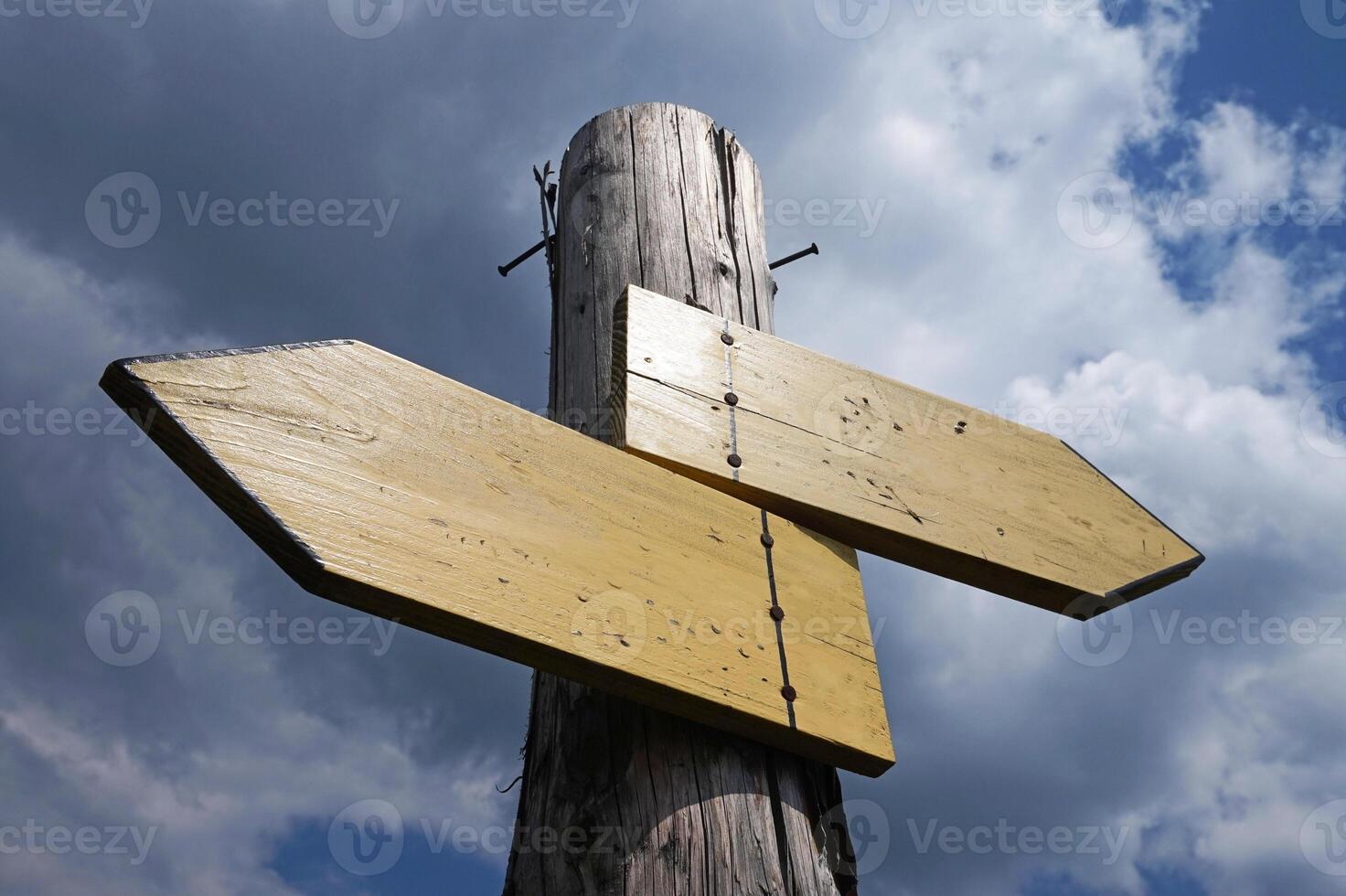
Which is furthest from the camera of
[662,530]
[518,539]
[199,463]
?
[662,530]

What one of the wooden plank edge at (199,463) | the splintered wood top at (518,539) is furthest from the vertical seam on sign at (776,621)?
the wooden plank edge at (199,463)

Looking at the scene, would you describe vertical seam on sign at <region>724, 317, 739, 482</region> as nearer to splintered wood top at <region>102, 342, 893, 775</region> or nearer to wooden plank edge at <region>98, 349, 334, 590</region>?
splintered wood top at <region>102, 342, 893, 775</region>

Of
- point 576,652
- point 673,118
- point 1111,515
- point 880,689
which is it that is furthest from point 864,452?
point 673,118

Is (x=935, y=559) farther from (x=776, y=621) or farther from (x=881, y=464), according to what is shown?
(x=776, y=621)

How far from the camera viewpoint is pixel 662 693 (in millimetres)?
1392

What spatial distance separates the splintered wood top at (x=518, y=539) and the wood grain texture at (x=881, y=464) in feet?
0.30

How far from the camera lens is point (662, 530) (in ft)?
4.99

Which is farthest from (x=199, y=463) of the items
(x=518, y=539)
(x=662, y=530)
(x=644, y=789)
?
(x=644, y=789)

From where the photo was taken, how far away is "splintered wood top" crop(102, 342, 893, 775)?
1.22m

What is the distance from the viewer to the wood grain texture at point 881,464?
168 centimetres

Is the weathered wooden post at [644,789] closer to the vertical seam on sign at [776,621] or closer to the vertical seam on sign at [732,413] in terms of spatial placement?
the vertical seam on sign at [776,621]

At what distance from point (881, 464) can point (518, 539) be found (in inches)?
28.4

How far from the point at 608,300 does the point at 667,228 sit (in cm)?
23

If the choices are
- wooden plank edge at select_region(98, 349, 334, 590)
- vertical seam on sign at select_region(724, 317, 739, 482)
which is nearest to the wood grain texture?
vertical seam on sign at select_region(724, 317, 739, 482)
